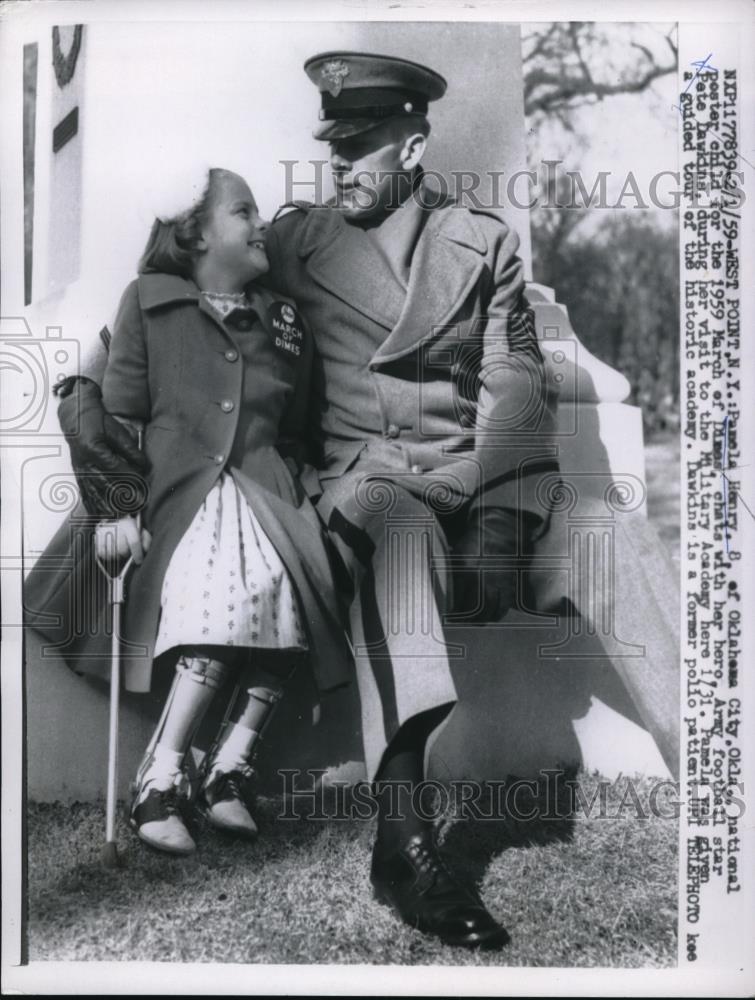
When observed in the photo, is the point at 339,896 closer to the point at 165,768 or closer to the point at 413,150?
the point at 165,768

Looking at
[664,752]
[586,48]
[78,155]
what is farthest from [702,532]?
[78,155]

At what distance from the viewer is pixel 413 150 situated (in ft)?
14.5

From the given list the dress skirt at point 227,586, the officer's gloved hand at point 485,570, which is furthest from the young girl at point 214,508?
the officer's gloved hand at point 485,570

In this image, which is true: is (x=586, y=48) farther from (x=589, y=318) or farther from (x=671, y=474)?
(x=671, y=474)

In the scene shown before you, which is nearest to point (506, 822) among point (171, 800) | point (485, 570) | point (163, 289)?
point (485, 570)

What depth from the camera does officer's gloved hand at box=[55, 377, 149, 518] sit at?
14.1 feet

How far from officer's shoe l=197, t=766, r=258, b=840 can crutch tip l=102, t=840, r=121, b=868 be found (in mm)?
312

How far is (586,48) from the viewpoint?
14.6 feet

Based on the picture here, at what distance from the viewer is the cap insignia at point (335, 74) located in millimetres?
4371

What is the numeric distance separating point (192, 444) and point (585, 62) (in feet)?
6.11

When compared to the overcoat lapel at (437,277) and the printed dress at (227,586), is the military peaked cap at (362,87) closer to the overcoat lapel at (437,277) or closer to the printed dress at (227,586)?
the overcoat lapel at (437,277)

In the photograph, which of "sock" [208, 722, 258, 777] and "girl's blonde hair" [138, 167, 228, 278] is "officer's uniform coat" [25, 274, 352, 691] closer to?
"girl's blonde hair" [138, 167, 228, 278]

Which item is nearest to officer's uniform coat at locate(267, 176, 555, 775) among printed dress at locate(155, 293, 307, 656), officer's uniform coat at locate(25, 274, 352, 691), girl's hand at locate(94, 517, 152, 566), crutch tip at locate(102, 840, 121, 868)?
officer's uniform coat at locate(25, 274, 352, 691)

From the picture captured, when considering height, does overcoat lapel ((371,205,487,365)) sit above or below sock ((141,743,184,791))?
above
